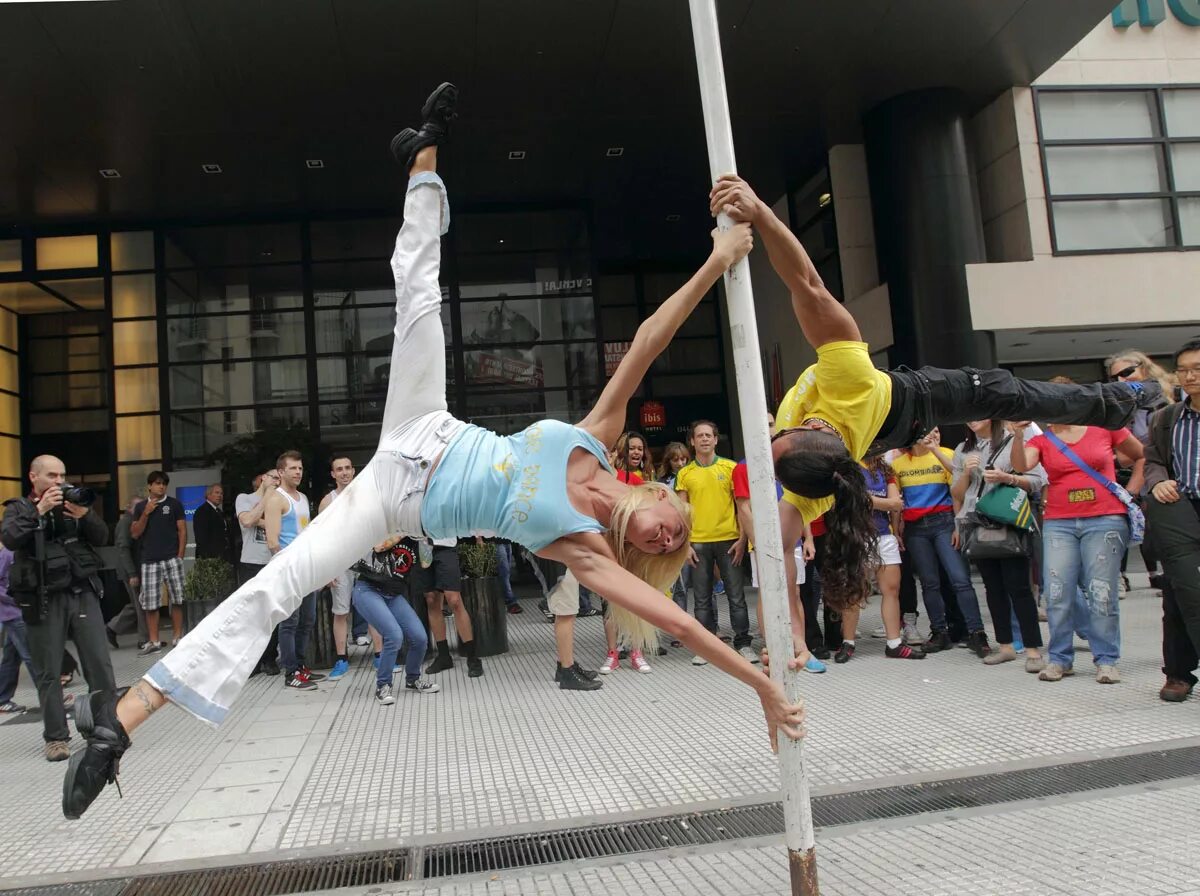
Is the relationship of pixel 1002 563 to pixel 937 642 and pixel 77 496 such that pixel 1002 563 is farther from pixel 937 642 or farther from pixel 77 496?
pixel 77 496

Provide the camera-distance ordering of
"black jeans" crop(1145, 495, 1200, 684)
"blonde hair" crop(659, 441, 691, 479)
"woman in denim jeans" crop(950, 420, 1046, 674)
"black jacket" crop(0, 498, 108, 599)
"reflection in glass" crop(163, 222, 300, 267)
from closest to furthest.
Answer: "black jeans" crop(1145, 495, 1200, 684), "black jacket" crop(0, 498, 108, 599), "woman in denim jeans" crop(950, 420, 1046, 674), "blonde hair" crop(659, 441, 691, 479), "reflection in glass" crop(163, 222, 300, 267)

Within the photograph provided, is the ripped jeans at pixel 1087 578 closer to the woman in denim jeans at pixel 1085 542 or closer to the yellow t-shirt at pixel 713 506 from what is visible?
the woman in denim jeans at pixel 1085 542

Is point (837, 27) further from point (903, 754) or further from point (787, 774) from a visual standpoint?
point (787, 774)

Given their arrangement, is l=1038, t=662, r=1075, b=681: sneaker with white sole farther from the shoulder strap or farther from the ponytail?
the ponytail

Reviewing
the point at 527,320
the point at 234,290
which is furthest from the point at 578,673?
the point at 234,290

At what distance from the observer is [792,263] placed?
394 cm

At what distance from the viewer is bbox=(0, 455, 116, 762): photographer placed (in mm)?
6016

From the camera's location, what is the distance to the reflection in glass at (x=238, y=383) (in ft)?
48.6

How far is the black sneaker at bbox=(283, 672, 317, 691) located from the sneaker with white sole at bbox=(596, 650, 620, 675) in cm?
255

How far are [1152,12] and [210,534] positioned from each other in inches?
622

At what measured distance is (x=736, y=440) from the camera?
18.8m

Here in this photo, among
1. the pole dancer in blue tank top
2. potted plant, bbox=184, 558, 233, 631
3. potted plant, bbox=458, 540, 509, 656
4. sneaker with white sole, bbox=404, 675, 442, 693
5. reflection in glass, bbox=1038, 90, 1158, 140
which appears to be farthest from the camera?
reflection in glass, bbox=1038, 90, 1158, 140

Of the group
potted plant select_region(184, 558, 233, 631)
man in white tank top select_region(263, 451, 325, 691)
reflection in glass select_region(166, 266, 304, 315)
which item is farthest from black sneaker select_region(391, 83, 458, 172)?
reflection in glass select_region(166, 266, 304, 315)

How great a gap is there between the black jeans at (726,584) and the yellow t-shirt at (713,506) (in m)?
0.09
